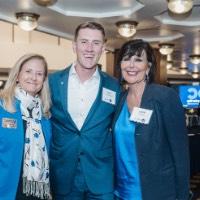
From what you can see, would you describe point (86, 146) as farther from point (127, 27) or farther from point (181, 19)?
point (181, 19)

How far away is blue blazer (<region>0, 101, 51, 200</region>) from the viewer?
194 cm

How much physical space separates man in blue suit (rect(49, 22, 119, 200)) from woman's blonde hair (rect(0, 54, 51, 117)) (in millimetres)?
50

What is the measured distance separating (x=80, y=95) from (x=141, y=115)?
1.24 ft

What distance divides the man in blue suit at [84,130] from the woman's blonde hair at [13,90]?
5cm

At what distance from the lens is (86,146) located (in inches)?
78.5

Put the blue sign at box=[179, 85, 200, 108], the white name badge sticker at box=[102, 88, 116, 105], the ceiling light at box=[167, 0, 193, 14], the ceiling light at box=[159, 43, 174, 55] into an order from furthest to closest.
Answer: the blue sign at box=[179, 85, 200, 108], the ceiling light at box=[159, 43, 174, 55], the ceiling light at box=[167, 0, 193, 14], the white name badge sticker at box=[102, 88, 116, 105]

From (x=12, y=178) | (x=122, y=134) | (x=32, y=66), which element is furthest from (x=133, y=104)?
(x=12, y=178)

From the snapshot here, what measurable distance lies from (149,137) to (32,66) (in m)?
0.76

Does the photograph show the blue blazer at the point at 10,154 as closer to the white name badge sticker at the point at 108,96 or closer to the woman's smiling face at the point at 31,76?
the woman's smiling face at the point at 31,76

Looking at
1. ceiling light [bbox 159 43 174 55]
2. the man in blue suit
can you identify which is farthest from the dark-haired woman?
ceiling light [bbox 159 43 174 55]

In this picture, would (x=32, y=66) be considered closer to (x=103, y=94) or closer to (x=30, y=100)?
(x=30, y=100)

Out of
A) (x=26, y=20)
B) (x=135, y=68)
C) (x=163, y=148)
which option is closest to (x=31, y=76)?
(x=135, y=68)

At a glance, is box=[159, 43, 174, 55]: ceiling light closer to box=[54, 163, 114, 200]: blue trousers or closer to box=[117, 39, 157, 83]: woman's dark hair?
box=[117, 39, 157, 83]: woman's dark hair

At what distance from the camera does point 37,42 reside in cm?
1035
